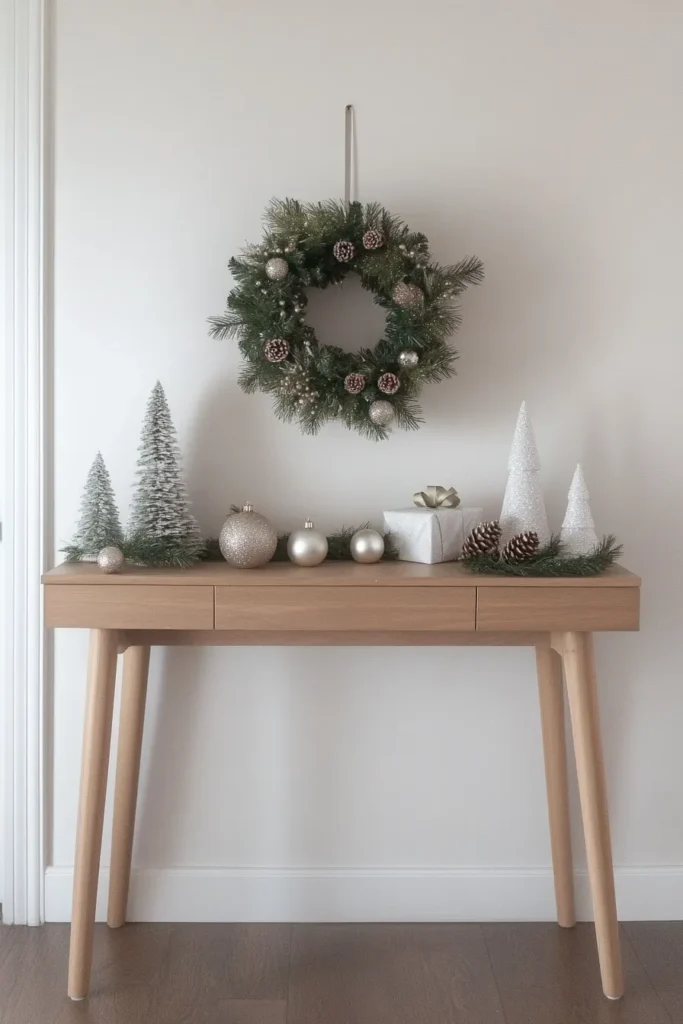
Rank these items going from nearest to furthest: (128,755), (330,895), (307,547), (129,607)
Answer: (129,607)
(307,547)
(128,755)
(330,895)

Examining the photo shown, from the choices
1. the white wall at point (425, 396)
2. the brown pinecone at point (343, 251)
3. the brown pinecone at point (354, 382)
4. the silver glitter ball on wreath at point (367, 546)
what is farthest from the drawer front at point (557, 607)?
the brown pinecone at point (343, 251)

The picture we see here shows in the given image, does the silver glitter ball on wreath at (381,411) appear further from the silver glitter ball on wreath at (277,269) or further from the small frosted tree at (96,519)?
the small frosted tree at (96,519)

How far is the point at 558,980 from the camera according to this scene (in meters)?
2.07

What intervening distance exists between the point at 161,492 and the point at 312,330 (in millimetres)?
504

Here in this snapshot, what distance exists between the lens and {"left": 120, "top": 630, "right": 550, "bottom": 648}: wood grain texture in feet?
6.72

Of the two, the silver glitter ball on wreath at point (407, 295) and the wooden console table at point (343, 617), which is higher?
the silver glitter ball on wreath at point (407, 295)

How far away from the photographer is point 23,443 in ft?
7.37

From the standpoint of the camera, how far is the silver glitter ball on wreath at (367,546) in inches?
81.3

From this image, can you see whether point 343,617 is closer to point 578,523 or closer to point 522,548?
point 522,548

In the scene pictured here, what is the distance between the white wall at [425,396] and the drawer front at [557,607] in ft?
1.34

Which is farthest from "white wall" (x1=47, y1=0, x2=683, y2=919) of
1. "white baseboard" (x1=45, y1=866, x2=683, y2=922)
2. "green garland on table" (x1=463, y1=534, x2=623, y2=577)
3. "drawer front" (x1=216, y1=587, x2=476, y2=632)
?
"drawer front" (x1=216, y1=587, x2=476, y2=632)

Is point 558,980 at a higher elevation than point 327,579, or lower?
lower

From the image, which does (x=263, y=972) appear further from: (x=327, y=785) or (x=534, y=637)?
(x=534, y=637)

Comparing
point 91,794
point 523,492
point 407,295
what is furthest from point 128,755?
point 407,295
